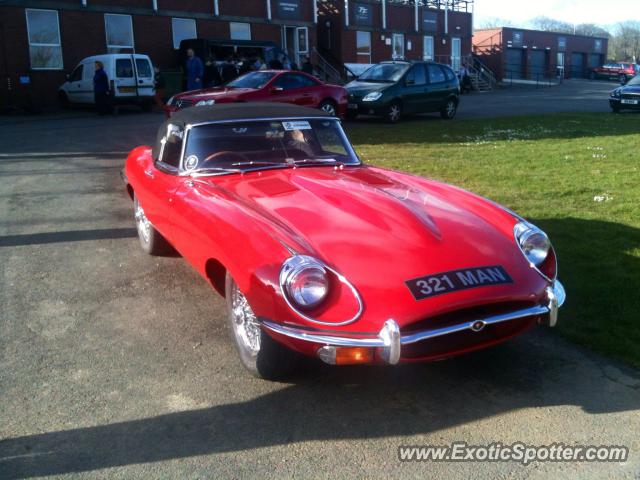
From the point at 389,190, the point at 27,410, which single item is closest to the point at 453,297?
the point at 389,190

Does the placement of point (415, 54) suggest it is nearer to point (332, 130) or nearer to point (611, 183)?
point (611, 183)

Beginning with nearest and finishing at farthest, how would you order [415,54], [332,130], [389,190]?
[389,190], [332,130], [415,54]

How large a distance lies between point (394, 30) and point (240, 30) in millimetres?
11187

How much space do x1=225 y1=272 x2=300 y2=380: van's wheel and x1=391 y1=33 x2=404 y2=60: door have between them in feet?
113

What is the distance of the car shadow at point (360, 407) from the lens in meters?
2.98

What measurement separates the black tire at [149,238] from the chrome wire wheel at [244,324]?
6.70 feet

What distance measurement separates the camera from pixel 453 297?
124 inches

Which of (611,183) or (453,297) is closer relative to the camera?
(453,297)

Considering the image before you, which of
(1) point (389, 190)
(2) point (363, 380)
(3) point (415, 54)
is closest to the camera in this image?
(2) point (363, 380)

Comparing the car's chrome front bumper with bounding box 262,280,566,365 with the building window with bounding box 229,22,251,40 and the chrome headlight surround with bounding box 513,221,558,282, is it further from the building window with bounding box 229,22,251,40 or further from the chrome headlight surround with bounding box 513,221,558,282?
the building window with bounding box 229,22,251,40

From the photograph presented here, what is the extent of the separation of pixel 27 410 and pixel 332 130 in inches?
124

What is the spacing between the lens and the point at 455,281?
3.22 metres

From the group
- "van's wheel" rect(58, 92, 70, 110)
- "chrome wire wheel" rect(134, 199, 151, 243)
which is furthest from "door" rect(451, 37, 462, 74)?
"chrome wire wheel" rect(134, 199, 151, 243)

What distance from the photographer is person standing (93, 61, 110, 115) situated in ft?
60.5
